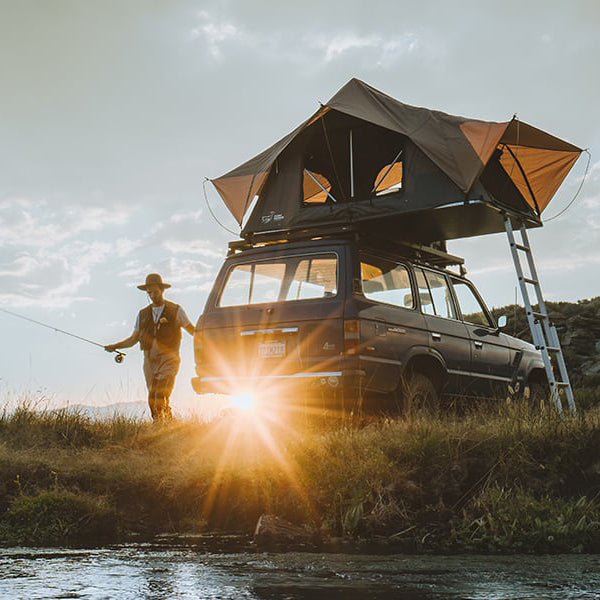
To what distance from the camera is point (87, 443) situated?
9.80m

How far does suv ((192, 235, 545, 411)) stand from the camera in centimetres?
816

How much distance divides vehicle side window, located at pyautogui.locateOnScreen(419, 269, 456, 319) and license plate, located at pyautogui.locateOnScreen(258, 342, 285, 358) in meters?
1.88

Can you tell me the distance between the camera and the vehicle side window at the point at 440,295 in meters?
9.55

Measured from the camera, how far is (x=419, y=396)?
8.89 metres

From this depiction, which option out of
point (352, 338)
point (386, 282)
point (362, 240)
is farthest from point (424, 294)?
point (352, 338)

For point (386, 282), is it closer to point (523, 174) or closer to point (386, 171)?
point (386, 171)

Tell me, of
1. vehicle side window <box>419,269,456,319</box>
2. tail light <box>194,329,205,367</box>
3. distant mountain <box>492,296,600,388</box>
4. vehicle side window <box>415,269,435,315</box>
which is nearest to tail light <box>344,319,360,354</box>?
vehicle side window <box>415,269,435,315</box>

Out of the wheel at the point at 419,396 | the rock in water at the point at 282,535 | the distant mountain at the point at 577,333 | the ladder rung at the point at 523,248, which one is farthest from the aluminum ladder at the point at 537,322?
the distant mountain at the point at 577,333

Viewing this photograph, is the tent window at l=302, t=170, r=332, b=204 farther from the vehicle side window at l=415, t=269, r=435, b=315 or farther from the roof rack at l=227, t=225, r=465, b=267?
the vehicle side window at l=415, t=269, r=435, b=315

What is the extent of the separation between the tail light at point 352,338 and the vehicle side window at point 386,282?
1.45 feet

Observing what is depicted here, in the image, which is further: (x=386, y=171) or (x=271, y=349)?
(x=386, y=171)

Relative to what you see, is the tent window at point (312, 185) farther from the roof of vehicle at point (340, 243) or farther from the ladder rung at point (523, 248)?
the ladder rung at point (523, 248)

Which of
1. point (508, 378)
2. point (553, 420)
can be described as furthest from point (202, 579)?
point (508, 378)

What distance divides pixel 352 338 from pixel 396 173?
341cm
